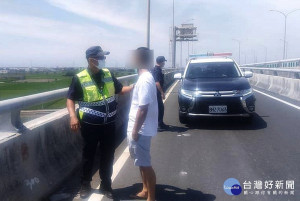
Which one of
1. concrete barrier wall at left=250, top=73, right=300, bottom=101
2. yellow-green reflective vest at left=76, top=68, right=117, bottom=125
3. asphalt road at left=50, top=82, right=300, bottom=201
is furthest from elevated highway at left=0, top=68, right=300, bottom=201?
concrete barrier wall at left=250, top=73, right=300, bottom=101

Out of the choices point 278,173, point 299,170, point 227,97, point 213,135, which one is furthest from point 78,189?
point 227,97

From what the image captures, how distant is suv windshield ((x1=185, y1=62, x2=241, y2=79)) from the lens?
10.6 metres

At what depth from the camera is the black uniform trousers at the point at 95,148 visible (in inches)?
181

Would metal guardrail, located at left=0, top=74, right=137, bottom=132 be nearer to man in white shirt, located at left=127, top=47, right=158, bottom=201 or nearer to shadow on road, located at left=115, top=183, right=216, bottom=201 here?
man in white shirt, located at left=127, top=47, right=158, bottom=201

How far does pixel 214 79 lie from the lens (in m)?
10.0

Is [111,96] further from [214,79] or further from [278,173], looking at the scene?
[214,79]

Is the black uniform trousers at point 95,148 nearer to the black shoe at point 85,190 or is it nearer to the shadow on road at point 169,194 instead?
the black shoe at point 85,190

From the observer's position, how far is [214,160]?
6.20 m

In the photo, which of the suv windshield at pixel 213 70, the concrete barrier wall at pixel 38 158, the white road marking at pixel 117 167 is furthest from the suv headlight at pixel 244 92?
the concrete barrier wall at pixel 38 158

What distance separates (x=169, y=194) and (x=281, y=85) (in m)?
14.8

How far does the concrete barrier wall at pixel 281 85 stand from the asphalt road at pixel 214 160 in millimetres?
5762

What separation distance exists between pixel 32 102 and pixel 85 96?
2.15 feet

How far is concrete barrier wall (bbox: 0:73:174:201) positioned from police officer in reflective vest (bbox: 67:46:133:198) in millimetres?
506

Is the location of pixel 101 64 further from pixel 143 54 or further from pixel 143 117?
pixel 143 117
